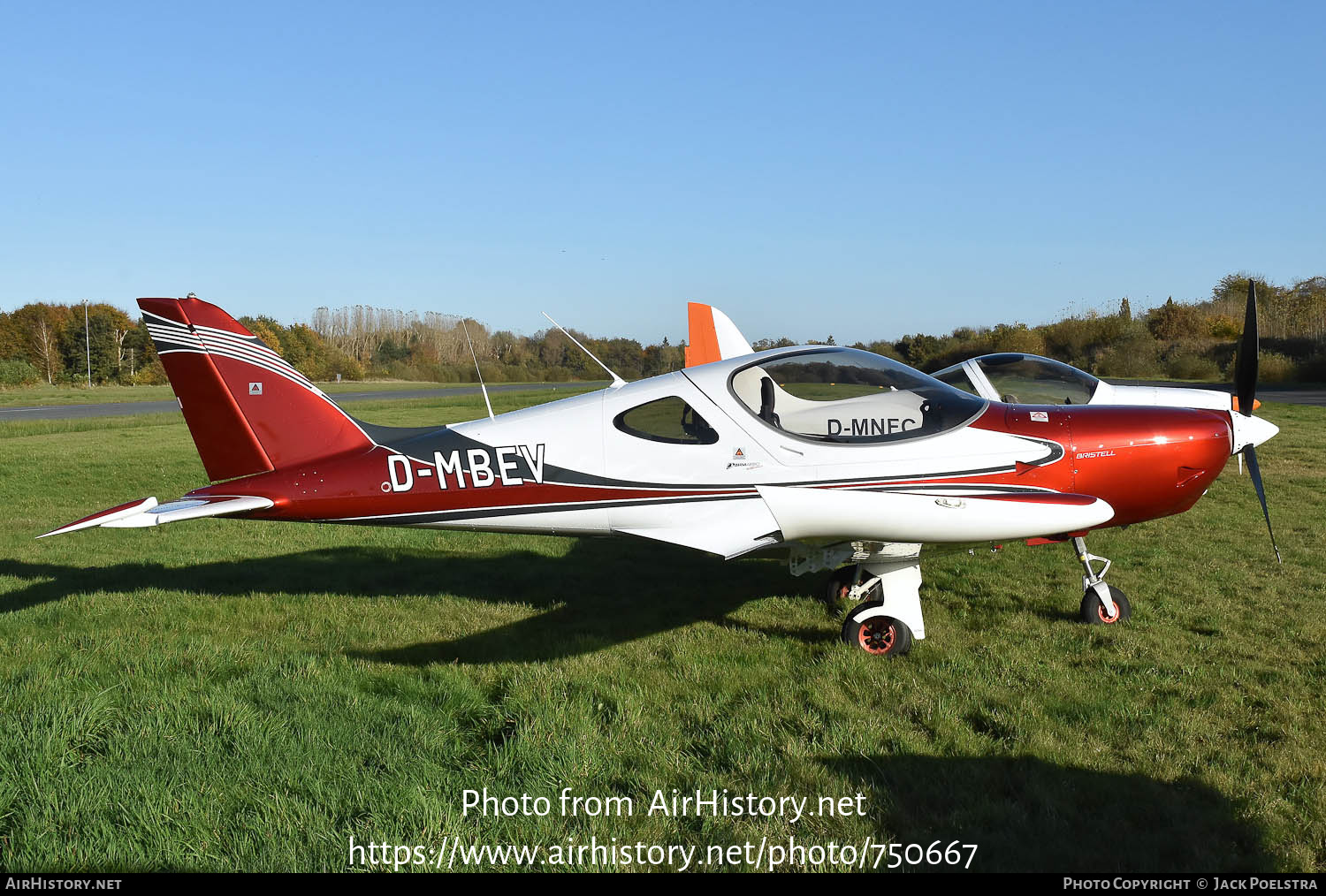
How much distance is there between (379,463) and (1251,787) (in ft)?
18.2

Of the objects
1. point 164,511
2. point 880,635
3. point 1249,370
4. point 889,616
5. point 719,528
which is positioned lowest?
point 880,635

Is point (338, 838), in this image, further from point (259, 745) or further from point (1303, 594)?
point (1303, 594)

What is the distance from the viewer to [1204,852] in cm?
302

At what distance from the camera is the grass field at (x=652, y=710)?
3.26 meters

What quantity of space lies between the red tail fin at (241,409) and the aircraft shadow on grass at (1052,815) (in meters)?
4.52

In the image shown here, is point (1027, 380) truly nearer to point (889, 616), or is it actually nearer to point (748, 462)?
point (889, 616)

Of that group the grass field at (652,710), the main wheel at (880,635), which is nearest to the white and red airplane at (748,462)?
the main wheel at (880,635)

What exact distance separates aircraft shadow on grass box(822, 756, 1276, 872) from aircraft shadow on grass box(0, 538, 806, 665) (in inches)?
86.8

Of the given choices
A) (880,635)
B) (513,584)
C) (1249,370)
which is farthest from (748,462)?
(1249,370)

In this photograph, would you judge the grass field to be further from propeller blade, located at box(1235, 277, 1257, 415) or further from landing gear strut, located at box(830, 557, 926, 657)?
propeller blade, located at box(1235, 277, 1257, 415)

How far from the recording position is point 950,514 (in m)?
5.21

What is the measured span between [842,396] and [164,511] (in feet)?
15.8

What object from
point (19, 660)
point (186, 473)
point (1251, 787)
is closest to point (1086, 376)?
point (1251, 787)
